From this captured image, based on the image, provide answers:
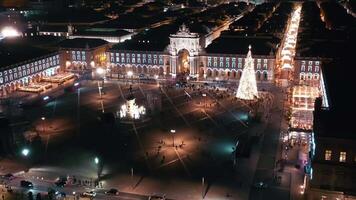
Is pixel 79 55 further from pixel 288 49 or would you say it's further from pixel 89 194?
pixel 89 194

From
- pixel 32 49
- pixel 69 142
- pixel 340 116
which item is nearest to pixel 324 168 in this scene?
pixel 340 116

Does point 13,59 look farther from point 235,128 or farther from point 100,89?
point 235,128

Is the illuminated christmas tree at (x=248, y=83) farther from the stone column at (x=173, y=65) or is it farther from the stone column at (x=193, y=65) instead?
the stone column at (x=173, y=65)

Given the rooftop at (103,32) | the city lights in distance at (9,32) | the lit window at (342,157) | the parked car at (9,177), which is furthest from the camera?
the city lights in distance at (9,32)

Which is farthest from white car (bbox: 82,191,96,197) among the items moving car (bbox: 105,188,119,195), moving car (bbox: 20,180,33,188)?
moving car (bbox: 20,180,33,188)

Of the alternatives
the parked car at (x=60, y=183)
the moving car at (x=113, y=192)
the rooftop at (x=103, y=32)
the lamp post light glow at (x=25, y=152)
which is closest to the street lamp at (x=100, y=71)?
the rooftop at (x=103, y=32)

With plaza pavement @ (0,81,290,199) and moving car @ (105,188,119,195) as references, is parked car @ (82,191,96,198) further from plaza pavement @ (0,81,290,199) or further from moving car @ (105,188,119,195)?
plaza pavement @ (0,81,290,199)
